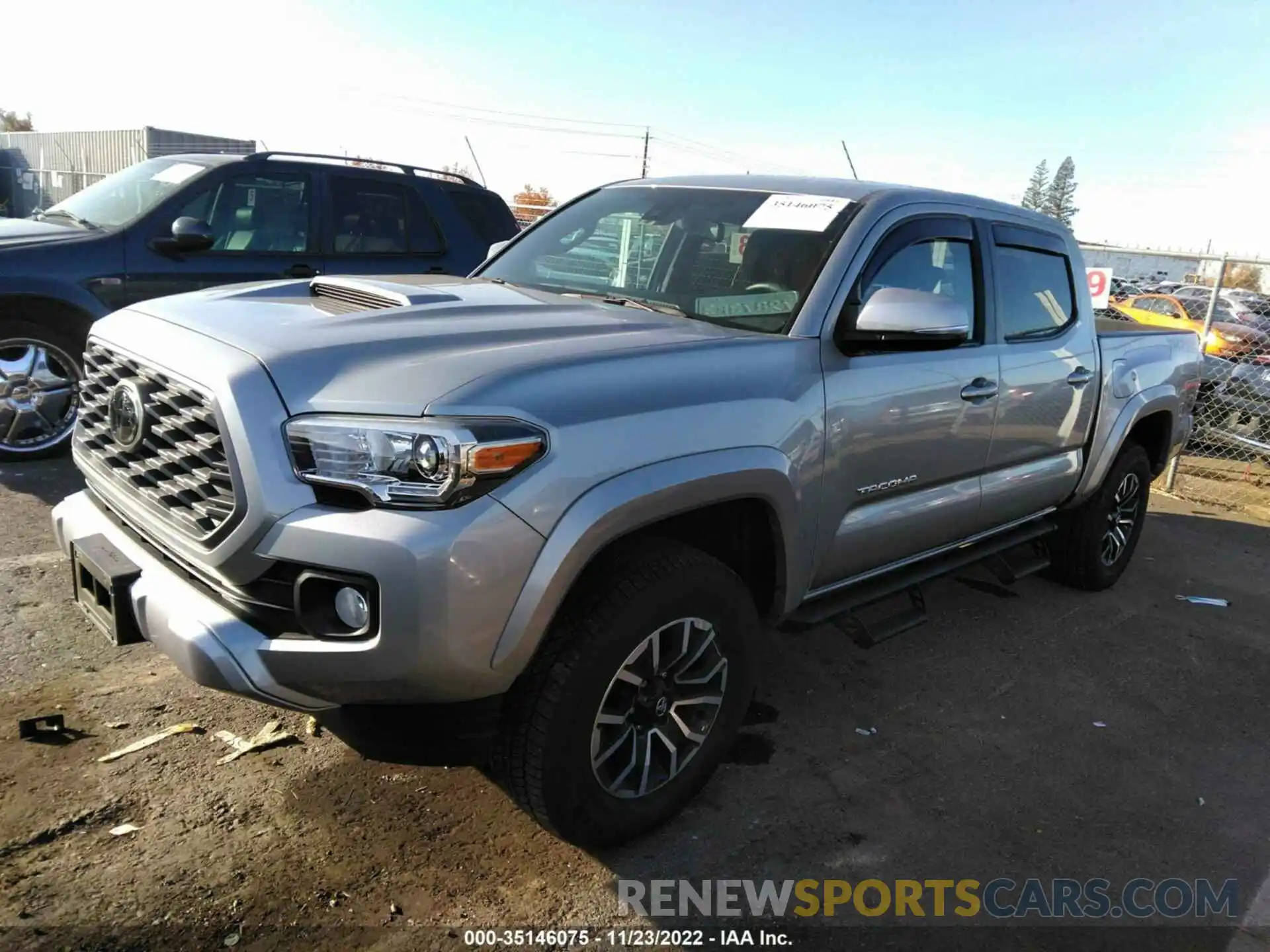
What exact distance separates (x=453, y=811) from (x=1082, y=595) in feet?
12.8

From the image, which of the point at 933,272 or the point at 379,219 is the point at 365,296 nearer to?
the point at 933,272

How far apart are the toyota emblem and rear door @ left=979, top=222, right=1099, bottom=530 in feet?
10.1

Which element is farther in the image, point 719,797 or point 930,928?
point 719,797

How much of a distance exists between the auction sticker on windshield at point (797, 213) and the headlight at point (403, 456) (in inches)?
64.9

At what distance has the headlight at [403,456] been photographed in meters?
2.08

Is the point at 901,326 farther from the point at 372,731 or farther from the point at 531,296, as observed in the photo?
the point at 372,731

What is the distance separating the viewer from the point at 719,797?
119 inches

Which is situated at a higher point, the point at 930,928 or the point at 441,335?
the point at 441,335

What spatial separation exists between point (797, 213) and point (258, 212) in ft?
13.9

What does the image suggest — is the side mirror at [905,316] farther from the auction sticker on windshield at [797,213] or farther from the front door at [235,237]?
the front door at [235,237]

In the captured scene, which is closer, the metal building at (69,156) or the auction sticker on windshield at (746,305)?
the auction sticker on windshield at (746,305)

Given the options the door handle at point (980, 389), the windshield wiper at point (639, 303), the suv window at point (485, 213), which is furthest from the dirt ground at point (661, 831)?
the suv window at point (485, 213)

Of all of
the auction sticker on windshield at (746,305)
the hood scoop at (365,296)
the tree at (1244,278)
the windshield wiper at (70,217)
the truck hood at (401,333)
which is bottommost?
the truck hood at (401,333)

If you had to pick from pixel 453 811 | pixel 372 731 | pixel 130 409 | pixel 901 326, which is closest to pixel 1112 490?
pixel 901 326
